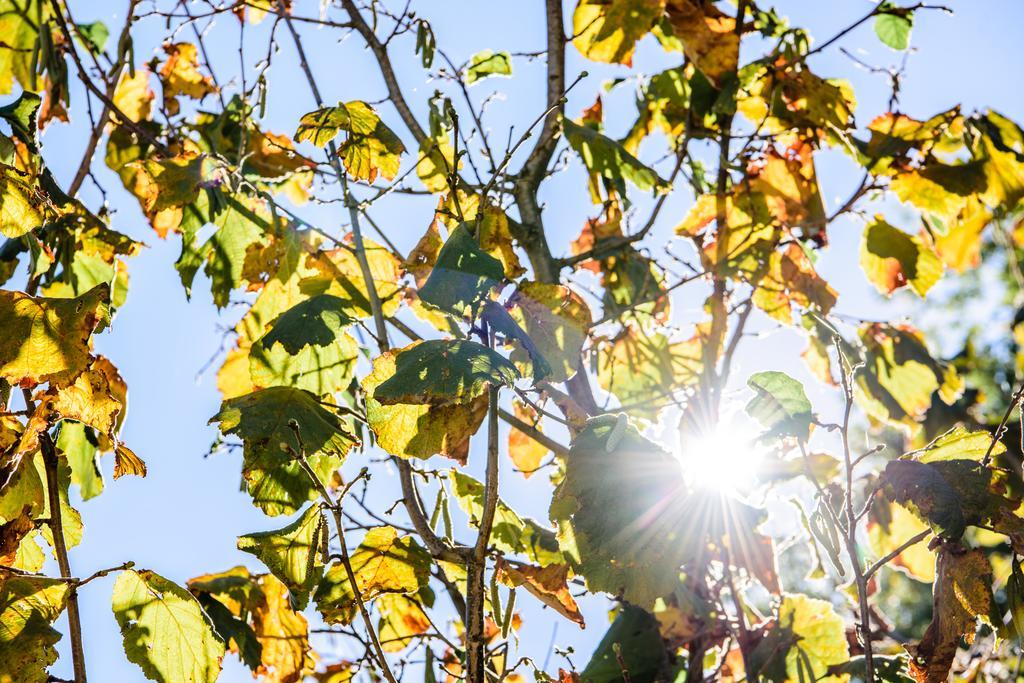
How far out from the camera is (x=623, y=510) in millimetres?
1192

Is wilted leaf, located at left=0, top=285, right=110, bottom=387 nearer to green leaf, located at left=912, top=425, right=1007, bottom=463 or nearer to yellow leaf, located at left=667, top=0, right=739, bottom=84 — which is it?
green leaf, located at left=912, top=425, right=1007, bottom=463

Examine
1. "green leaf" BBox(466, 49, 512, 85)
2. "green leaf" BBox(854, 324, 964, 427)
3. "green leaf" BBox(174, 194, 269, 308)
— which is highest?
"green leaf" BBox(466, 49, 512, 85)

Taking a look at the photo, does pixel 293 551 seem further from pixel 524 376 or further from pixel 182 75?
pixel 182 75

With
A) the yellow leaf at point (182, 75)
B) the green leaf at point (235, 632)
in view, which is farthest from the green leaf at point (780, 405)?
the yellow leaf at point (182, 75)

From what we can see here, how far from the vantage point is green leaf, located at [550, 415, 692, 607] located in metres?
1.17

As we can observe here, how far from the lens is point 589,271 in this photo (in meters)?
2.17

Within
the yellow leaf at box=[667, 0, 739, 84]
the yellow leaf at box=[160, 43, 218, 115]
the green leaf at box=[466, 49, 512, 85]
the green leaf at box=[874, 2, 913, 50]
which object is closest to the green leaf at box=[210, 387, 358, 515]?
the green leaf at box=[466, 49, 512, 85]

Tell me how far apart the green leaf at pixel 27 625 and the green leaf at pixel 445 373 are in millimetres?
428

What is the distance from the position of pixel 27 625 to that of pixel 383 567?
52 cm

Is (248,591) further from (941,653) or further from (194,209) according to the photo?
(941,653)

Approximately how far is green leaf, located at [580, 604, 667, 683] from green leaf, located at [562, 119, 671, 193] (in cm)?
76

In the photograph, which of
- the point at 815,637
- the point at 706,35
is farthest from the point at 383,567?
the point at 706,35

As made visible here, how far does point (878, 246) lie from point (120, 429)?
1.57 meters

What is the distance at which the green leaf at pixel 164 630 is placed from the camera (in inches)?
44.6
